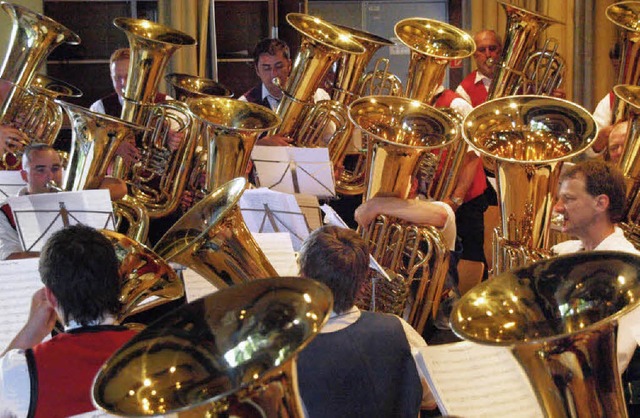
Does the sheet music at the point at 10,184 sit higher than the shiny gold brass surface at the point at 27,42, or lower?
lower

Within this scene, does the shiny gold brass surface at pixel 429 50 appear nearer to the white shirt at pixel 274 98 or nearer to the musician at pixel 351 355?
the white shirt at pixel 274 98

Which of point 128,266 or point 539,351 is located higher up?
point 539,351

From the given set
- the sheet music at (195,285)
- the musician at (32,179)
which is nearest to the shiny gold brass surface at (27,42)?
the musician at (32,179)

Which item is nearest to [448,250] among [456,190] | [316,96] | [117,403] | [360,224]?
[360,224]

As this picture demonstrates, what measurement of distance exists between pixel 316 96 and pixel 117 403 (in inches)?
137

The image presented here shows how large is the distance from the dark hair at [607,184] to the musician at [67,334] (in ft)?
4.95

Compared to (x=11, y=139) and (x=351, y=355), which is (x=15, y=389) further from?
(x=11, y=139)

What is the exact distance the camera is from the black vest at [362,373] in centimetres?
254

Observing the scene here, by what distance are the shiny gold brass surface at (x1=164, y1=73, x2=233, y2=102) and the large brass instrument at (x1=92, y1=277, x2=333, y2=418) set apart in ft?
10.6

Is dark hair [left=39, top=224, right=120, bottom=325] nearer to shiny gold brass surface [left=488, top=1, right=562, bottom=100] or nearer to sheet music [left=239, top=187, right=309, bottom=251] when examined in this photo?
sheet music [left=239, top=187, right=309, bottom=251]

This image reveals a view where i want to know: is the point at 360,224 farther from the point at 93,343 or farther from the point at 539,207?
the point at 93,343

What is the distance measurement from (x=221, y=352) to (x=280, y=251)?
1.40 metres

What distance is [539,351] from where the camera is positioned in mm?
2064

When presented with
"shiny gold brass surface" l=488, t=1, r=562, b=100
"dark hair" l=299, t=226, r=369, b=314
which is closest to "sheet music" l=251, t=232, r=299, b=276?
"dark hair" l=299, t=226, r=369, b=314
